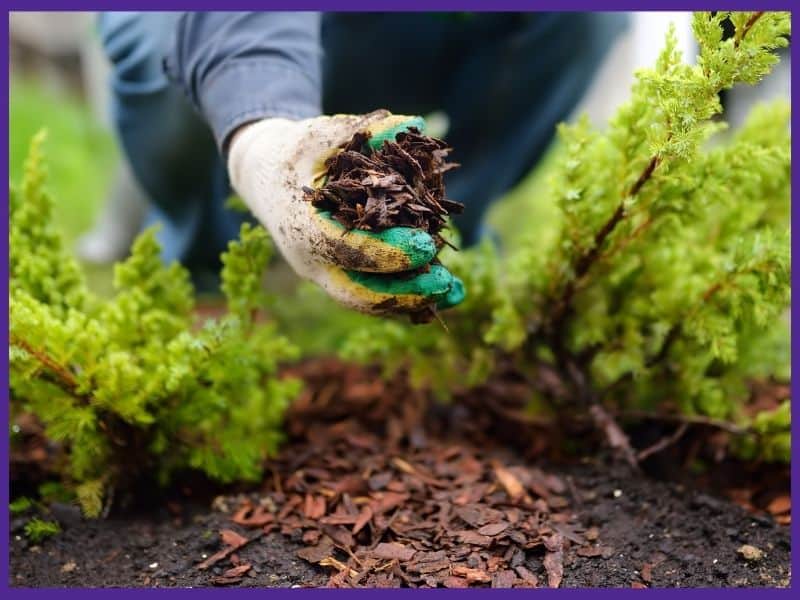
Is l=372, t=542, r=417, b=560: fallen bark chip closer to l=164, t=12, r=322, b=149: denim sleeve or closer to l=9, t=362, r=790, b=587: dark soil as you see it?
l=9, t=362, r=790, b=587: dark soil

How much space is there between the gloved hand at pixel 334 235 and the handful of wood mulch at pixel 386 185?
0.07ft

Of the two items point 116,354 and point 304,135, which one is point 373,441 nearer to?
point 116,354

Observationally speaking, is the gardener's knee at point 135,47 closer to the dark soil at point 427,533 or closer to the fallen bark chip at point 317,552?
the dark soil at point 427,533

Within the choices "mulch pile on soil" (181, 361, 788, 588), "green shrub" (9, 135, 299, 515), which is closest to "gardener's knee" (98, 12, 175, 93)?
"green shrub" (9, 135, 299, 515)

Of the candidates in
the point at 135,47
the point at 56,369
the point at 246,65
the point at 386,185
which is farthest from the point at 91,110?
the point at 386,185

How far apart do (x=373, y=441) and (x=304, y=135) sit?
96 cm

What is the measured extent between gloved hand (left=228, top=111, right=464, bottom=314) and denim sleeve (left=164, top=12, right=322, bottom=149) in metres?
0.15

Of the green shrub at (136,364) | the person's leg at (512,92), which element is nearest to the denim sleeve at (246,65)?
the green shrub at (136,364)

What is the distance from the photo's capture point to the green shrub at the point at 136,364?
1.56 metres

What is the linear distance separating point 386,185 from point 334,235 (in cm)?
14

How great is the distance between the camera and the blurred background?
3273 mm

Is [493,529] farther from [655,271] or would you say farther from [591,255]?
[655,271]

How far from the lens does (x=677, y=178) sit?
4.98 feet

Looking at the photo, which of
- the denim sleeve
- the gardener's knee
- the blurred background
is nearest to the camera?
the denim sleeve
